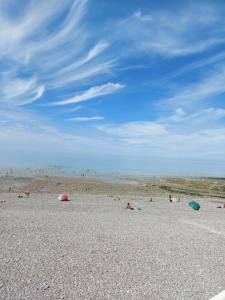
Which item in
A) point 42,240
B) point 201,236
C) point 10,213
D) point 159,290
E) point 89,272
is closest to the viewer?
point 159,290

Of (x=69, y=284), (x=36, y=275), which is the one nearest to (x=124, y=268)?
(x=69, y=284)

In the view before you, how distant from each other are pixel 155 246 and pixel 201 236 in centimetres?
301

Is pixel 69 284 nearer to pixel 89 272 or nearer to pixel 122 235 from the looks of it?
pixel 89 272

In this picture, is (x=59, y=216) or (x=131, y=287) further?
(x=59, y=216)

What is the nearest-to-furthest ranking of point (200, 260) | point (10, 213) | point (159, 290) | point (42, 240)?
point (159, 290) → point (200, 260) → point (42, 240) → point (10, 213)

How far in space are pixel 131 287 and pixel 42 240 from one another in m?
4.26

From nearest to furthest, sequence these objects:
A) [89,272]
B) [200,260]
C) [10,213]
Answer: [89,272] < [200,260] < [10,213]

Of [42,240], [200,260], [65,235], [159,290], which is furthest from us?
[65,235]

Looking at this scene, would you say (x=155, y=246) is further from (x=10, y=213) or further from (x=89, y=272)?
(x=10, y=213)

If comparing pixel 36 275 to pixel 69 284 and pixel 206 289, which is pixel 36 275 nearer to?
pixel 69 284

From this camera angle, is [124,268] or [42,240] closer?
[124,268]

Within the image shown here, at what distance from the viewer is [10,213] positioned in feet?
46.6

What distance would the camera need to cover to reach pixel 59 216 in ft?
46.6

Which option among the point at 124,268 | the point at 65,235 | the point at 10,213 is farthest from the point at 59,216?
the point at 124,268
